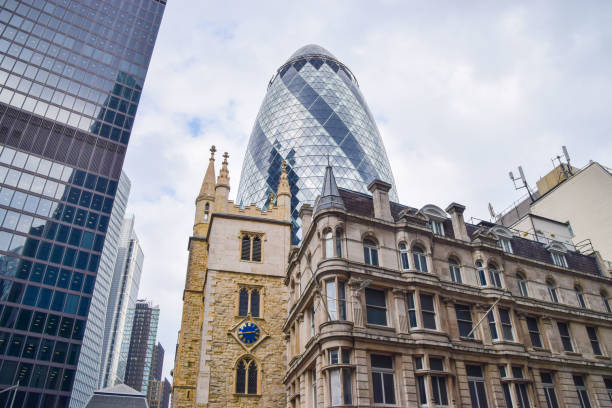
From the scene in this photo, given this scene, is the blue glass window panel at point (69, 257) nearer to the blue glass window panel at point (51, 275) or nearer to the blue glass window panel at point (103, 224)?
the blue glass window panel at point (51, 275)

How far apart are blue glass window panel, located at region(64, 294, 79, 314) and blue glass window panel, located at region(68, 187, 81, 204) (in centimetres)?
1509

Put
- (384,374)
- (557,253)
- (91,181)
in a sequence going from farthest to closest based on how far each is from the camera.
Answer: (91,181), (557,253), (384,374)

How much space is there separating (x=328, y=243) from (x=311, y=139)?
52.1 m

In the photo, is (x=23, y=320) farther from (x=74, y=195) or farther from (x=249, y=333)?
(x=249, y=333)

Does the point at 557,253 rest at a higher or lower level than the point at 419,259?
higher

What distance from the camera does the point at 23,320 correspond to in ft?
202

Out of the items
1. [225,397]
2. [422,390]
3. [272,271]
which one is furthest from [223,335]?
[422,390]

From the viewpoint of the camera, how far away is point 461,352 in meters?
21.5

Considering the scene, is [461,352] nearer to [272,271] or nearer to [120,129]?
[272,271]

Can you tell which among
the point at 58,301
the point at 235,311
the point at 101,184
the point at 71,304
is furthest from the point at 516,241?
the point at 101,184

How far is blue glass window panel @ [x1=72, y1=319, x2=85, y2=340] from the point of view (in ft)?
214

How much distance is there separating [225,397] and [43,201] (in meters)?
55.0

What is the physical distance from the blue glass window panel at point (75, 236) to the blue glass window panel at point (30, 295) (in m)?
8.33

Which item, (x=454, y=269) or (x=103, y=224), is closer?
(x=454, y=269)
